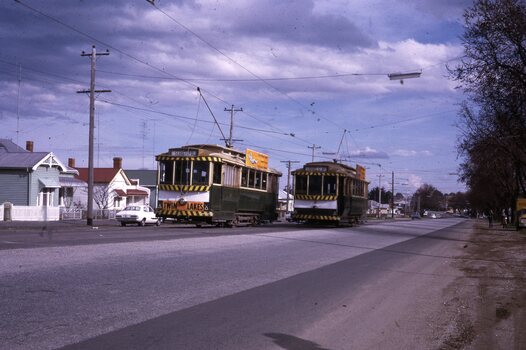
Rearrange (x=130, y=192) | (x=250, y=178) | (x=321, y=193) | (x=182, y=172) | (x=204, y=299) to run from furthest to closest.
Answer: (x=130, y=192)
(x=321, y=193)
(x=250, y=178)
(x=182, y=172)
(x=204, y=299)

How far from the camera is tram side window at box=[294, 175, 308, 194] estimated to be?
118 ft

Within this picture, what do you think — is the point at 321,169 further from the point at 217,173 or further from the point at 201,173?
the point at 201,173

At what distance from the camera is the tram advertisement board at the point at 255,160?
32969 mm

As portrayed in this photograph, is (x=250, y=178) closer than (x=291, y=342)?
No

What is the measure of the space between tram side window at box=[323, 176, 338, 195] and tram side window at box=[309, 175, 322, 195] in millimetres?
312

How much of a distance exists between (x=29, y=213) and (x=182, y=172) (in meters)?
16.6

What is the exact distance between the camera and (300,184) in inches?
1419

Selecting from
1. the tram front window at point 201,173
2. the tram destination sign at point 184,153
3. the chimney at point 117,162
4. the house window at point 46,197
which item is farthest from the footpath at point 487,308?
the chimney at point 117,162

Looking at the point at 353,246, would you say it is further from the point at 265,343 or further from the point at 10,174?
the point at 10,174

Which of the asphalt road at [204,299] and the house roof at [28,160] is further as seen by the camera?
the house roof at [28,160]

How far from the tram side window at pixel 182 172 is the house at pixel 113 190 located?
29222 millimetres

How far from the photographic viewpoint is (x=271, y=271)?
13406 millimetres

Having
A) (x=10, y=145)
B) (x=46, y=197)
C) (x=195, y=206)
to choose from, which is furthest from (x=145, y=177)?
(x=195, y=206)

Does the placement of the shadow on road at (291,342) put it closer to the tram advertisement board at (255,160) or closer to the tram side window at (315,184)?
the tram advertisement board at (255,160)
